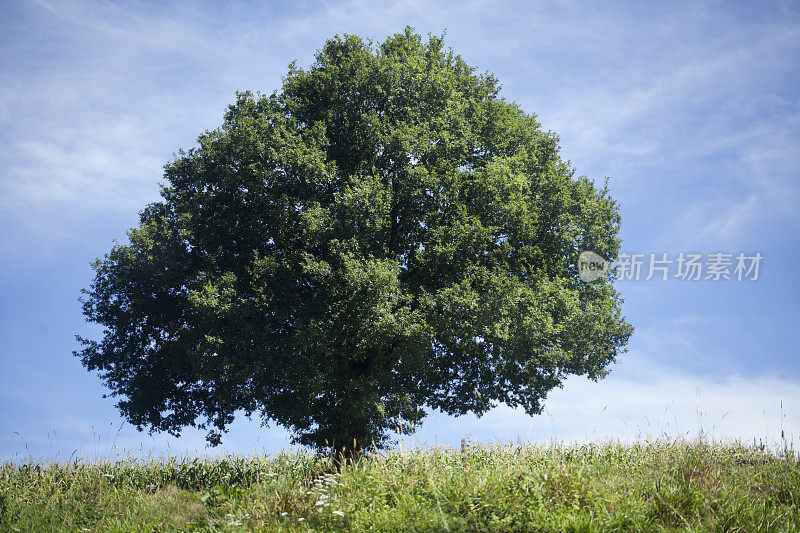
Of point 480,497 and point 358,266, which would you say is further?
point 358,266

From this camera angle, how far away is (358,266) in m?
17.2

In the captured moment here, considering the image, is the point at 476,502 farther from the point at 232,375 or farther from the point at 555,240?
the point at 555,240

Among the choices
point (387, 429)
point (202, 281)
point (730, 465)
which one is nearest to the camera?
point (730, 465)

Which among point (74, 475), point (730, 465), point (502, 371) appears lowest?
point (74, 475)

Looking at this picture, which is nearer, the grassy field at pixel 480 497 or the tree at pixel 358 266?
the grassy field at pixel 480 497

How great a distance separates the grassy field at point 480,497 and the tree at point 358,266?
Result: 420cm

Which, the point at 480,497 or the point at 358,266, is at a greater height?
the point at 358,266

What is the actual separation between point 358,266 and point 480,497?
860 centimetres

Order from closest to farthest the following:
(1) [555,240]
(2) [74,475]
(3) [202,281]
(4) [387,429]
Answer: (2) [74,475]
(3) [202,281]
(4) [387,429]
(1) [555,240]

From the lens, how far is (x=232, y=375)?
1816cm

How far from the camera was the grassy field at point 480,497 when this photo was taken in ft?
32.2

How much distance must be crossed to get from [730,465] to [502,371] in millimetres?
9053

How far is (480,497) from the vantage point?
10.4m

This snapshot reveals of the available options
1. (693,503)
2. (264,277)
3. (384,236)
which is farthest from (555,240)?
(693,503)
